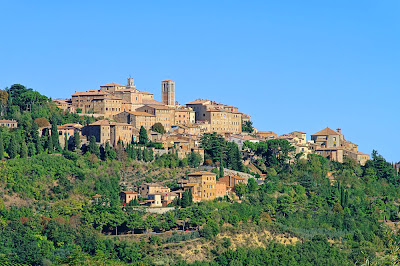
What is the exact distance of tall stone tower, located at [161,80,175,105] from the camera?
8362 cm

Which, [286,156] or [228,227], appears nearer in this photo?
[228,227]

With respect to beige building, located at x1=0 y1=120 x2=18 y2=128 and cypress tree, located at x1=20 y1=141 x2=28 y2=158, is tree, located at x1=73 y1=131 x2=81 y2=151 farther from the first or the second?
beige building, located at x1=0 y1=120 x2=18 y2=128

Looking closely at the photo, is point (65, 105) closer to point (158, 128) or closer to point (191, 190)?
point (158, 128)

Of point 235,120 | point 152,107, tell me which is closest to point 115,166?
point 152,107

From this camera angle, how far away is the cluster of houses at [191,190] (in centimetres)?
6022

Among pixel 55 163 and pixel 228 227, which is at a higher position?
pixel 55 163

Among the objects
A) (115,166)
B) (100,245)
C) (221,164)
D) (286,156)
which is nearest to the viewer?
(100,245)

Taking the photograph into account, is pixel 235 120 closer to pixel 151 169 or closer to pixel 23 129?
pixel 151 169

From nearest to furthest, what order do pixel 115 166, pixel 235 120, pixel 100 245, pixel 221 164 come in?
pixel 100 245 → pixel 115 166 → pixel 221 164 → pixel 235 120

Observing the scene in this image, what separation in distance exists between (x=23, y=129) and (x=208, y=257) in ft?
61.7

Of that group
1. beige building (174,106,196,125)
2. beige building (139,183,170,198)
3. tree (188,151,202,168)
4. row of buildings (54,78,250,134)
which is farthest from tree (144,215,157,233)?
beige building (174,106,196,125)

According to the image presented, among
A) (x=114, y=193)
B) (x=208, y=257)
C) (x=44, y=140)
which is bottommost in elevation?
(x=208, y=257)

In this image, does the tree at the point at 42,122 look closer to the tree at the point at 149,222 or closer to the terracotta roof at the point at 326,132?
the tree at the point at 149,222

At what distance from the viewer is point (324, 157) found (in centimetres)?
7781
